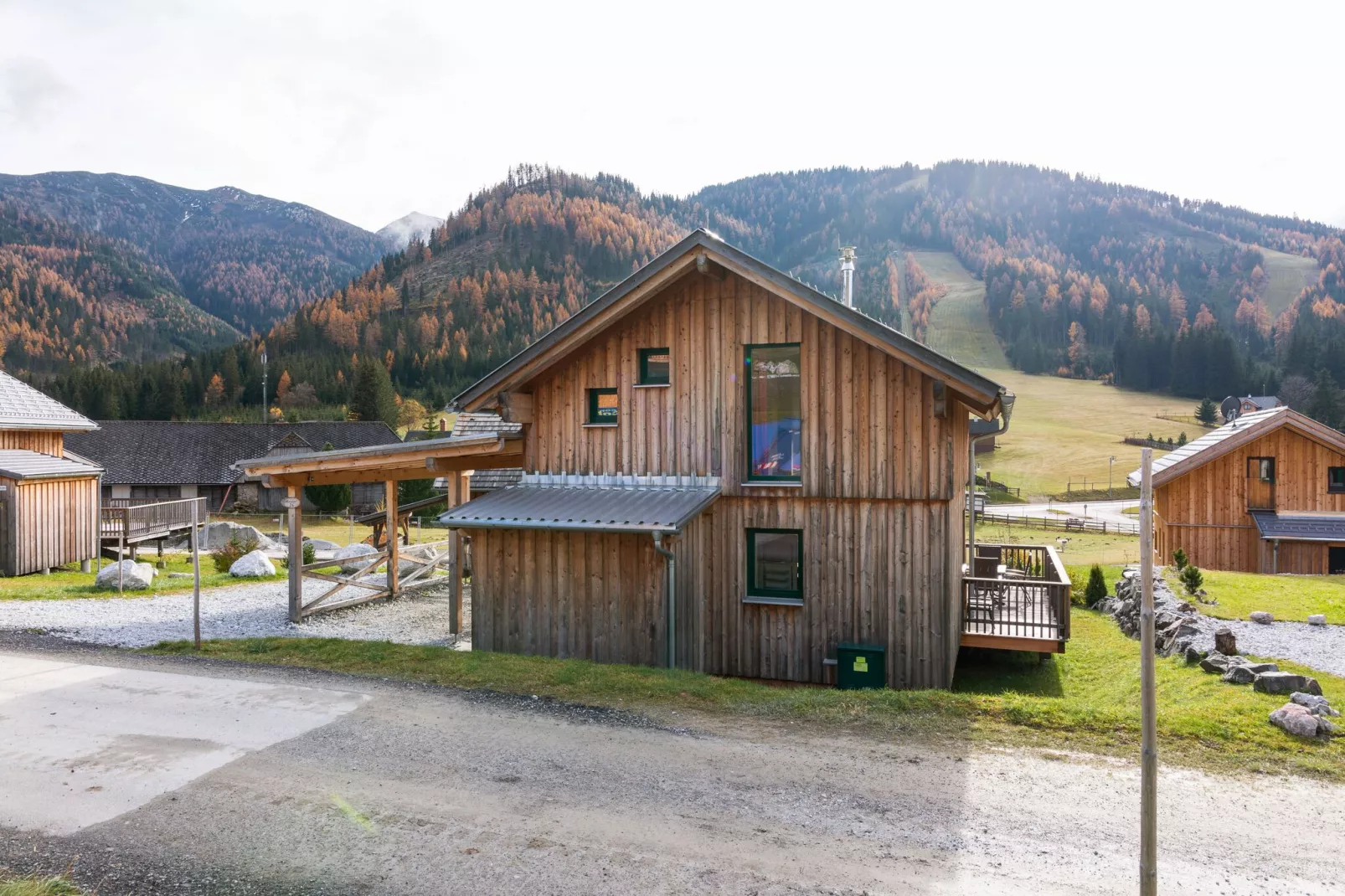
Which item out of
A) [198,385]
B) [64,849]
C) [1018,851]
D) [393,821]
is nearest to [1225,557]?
[1018,851]

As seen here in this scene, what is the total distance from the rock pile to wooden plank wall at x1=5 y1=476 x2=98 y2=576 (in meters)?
28.1

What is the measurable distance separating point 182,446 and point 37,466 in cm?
4120

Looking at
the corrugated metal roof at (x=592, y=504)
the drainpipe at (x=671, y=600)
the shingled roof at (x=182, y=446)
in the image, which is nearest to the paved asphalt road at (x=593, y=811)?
the drainpipe at (x=671, y=600)

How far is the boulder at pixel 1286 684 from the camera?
939 cm

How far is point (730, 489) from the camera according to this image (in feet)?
42.5

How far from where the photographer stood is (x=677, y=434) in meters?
13.3

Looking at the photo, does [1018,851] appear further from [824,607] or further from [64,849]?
[64,849]

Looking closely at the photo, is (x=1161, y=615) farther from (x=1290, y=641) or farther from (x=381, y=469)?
(x=381, y=469)

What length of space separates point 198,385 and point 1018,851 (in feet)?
411

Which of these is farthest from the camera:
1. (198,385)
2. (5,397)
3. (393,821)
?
(198,385)

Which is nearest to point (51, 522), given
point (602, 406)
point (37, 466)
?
A: point (37, 466)

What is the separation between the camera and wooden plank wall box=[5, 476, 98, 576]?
22641 mm

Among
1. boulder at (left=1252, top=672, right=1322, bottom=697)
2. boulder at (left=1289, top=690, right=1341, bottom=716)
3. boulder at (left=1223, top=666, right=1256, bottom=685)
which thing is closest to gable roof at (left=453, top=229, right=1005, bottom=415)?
boulder at (left=1223, top=666, right=1256, bottom=685)

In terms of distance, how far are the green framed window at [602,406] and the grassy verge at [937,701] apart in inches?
166
